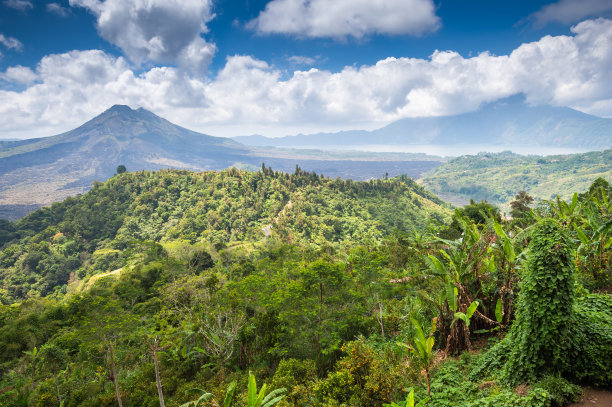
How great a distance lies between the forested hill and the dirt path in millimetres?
53840

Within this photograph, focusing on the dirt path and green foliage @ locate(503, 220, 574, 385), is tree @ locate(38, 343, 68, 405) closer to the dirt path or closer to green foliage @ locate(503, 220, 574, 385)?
green foliage @ locate(503, 220, 574, 385)

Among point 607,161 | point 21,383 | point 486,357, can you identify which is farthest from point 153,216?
point 607,161

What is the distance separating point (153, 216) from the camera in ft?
257

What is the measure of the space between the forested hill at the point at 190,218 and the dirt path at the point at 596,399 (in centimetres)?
5384

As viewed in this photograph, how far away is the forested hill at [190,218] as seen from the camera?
6000 cm

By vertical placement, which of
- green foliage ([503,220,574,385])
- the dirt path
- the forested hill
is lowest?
the forested hill

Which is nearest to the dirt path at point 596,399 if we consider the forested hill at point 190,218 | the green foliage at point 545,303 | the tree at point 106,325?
the green foliage at point 545,303

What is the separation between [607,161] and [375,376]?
274 metres

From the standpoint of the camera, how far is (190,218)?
73.7 meters

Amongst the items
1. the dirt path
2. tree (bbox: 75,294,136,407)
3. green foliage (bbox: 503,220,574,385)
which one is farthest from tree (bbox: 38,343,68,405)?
the dirt path

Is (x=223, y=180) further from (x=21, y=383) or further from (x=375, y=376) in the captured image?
(x=375, y=376)

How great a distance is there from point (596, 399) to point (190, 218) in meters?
77.7

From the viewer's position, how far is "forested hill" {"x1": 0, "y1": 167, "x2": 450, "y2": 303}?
6000cm

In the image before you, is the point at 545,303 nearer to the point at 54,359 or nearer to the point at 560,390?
the point at 560,390
